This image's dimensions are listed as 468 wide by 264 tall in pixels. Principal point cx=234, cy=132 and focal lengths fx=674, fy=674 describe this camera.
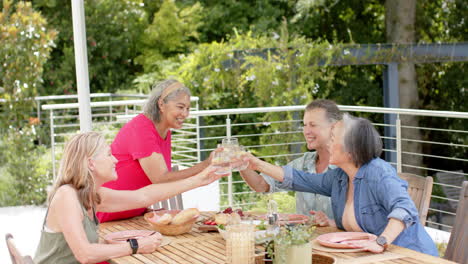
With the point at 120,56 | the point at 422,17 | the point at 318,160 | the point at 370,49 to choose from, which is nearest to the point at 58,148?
the point at 120,56

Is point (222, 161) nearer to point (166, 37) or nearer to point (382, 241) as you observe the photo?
point (382, 241)

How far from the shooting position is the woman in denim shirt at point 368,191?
8.40 ft

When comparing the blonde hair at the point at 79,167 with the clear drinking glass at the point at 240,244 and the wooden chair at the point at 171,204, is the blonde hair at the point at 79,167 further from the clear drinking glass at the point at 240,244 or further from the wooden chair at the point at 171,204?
the wooden chair at the point at 171,204

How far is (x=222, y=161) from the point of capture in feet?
8.89

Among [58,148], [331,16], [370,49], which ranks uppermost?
[331,16]

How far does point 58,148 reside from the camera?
10.4 metres

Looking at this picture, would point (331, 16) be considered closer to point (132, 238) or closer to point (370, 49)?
point (370, 49)

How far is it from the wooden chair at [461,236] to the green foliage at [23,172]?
6.18 meters

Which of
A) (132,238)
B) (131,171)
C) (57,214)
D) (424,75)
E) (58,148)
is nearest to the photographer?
(57,214)

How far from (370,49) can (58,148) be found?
4.94 metres

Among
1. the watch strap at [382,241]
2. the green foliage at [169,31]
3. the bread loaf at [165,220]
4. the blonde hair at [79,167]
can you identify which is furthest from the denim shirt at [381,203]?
the green foliage at [169,31]

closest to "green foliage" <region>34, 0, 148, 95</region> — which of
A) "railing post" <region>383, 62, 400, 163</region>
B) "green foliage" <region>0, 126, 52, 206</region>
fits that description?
"green foliage" <region>0, 126, 52, 206</region>

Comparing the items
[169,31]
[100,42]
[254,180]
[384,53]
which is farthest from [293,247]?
[100,42]

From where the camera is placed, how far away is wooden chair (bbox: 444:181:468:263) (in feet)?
8.67
